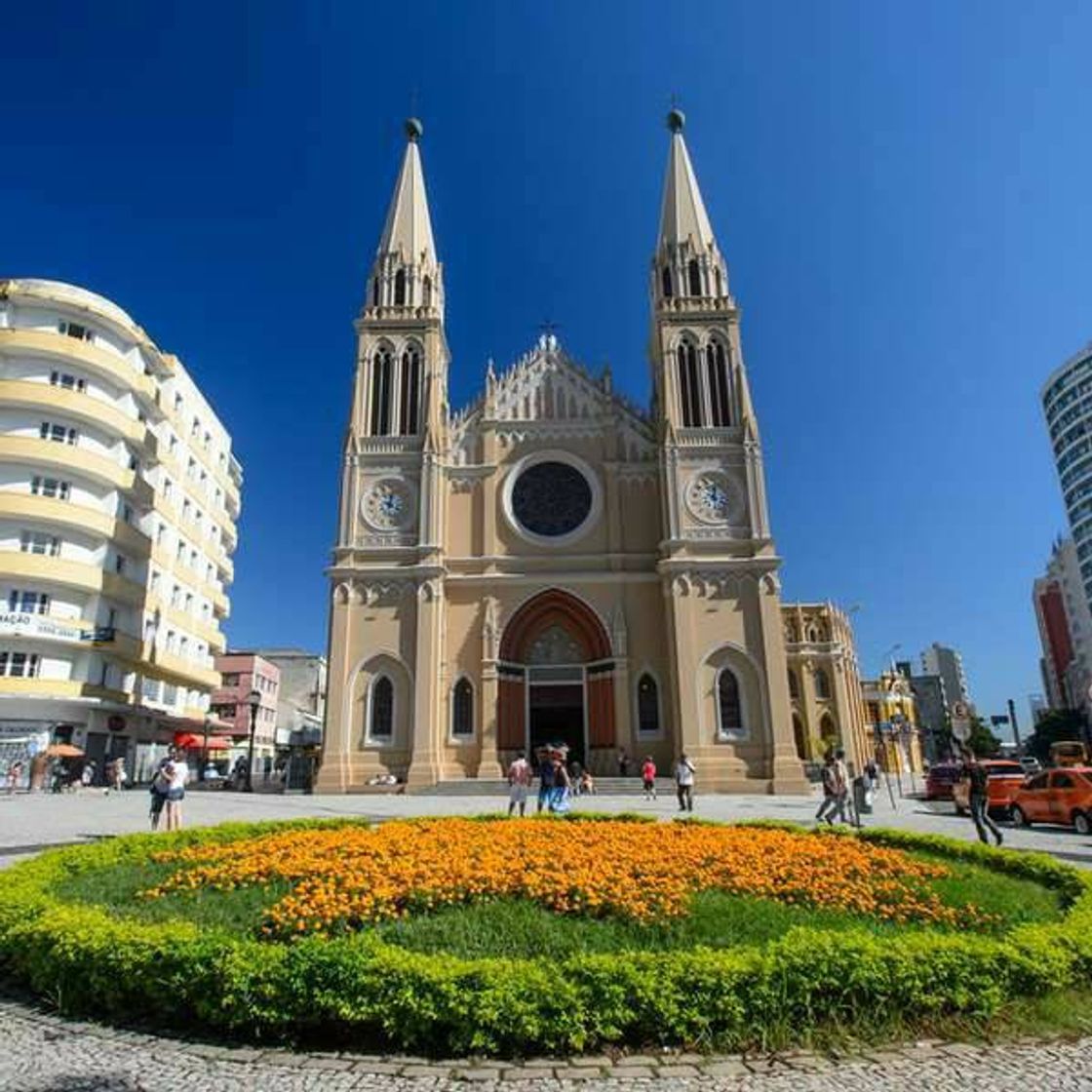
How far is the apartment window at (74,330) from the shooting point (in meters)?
35.9

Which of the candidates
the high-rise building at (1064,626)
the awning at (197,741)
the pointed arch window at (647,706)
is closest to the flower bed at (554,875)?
the pointed arch window at (647,706)

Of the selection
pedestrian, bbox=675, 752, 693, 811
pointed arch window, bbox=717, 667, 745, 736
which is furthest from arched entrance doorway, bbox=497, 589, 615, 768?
pedestrian, bbox=675, 752, 693, 811

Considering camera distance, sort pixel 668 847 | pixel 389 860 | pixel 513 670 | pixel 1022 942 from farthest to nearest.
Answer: pixel 513 670 < pixel 668 847 < pixel 389 860 < pixel 1022 942

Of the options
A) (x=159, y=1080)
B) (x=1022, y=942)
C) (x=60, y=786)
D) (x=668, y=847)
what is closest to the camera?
(x=159, y=1080)

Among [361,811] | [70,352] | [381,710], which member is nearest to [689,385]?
[381,710]

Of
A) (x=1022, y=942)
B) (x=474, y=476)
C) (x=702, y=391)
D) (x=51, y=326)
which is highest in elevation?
(x=51, y=326)

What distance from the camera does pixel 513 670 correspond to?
34.1m

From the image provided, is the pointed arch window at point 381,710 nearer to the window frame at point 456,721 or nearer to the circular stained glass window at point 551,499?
the window frame at point 456,721

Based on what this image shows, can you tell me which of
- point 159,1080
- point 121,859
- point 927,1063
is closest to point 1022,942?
point 927,1063

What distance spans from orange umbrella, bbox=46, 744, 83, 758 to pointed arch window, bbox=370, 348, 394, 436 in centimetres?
1849

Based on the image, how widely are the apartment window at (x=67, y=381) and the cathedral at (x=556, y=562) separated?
13.2 metres

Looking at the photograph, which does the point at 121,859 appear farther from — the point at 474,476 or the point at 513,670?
the point at 474,476

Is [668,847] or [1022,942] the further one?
[668,847]

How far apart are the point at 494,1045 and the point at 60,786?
106 ft
